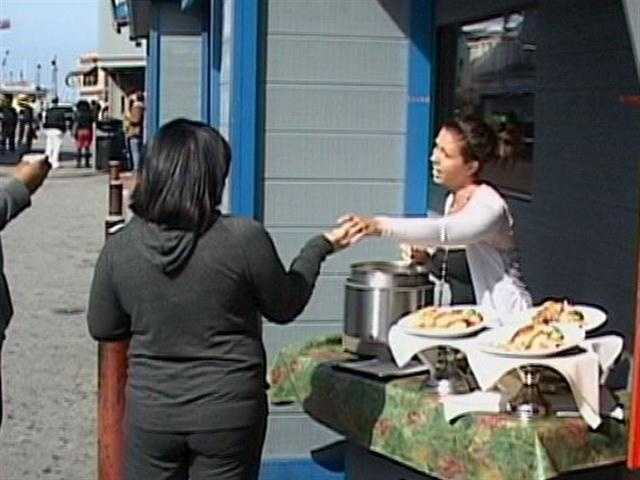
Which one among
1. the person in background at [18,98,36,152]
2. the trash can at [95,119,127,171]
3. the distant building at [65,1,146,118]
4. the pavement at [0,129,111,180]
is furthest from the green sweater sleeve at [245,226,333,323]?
the person in background at [18,98,36,152]

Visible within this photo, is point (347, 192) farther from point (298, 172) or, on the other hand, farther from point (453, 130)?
point (453, 130)

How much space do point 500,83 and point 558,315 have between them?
68.5 inches

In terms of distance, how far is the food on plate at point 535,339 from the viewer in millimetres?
3633

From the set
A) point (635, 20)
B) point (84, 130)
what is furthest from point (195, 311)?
point (84, 130)

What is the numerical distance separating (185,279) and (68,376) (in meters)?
5.21

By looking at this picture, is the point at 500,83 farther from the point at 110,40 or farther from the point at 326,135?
the point at 110,40

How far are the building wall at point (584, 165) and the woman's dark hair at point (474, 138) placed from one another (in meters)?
0.39

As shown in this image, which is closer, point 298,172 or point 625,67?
point 625,67

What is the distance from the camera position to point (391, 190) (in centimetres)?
568

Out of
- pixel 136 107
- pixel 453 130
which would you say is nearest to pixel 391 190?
pixel 453 130

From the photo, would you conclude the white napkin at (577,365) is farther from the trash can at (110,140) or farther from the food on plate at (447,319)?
the trash can at (110,140)

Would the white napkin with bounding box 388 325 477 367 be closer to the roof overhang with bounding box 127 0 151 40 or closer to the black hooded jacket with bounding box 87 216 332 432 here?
the black hooded jacket with bounding box 87 216 332 432

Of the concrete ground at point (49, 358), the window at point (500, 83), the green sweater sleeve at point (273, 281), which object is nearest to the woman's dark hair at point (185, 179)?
the green sweater sleeve at point (273, 281)

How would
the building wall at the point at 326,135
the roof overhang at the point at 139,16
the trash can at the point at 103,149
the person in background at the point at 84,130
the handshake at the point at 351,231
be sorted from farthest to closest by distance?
1. the person in background at the point at 84,130
2. the trash can at the point at 103,149
3. the roof overhang at the point at 139,16
4. the building wall at the point at 326,135
5. the handshake at the point at 351,231
